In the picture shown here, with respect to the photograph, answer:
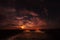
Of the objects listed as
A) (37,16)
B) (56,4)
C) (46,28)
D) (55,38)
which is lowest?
(55,38)

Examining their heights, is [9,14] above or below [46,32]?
above

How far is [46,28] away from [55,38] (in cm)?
18

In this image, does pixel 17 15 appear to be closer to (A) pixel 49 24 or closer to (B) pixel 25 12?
(B) pixel 25 12

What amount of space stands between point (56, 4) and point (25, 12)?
0.44 meters

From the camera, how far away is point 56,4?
78.7 inches

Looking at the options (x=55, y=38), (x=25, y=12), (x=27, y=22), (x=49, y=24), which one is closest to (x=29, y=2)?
(x=25, y=12)

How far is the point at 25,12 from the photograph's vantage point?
1983 mm

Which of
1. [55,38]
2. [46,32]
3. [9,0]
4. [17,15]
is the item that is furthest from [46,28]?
[9,0]

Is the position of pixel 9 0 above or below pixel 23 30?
above

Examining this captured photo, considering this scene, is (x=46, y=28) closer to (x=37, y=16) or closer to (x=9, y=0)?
(x=37, y=16)

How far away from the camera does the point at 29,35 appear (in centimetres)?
197

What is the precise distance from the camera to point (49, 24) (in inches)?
78.5

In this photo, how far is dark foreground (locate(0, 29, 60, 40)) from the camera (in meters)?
1.95

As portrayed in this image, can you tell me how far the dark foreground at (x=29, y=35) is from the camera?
6.41 ft
